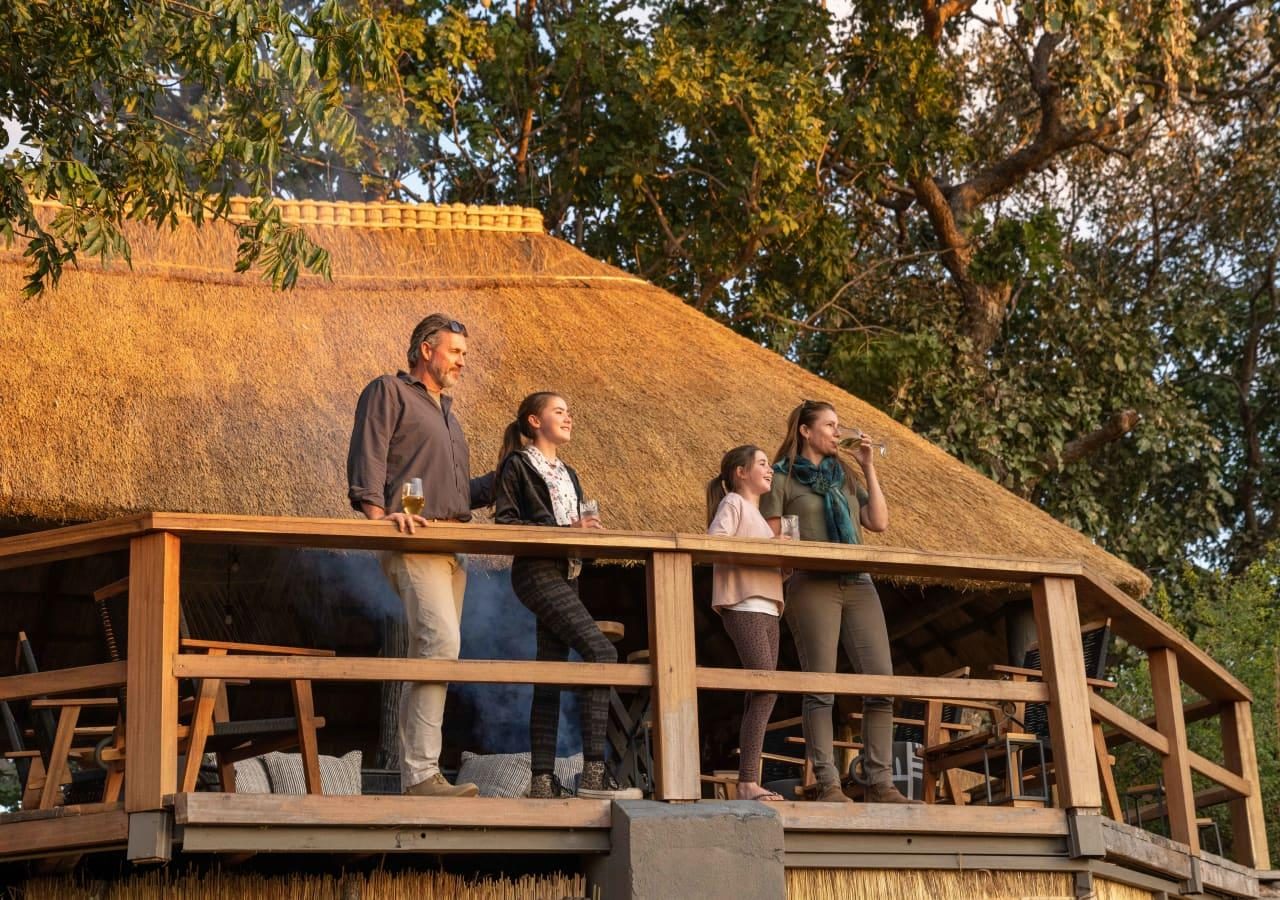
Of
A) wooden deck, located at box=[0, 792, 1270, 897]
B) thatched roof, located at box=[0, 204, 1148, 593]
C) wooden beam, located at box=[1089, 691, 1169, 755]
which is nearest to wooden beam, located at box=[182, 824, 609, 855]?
wooden deck, located at box=[0, 792, 1270, 897]

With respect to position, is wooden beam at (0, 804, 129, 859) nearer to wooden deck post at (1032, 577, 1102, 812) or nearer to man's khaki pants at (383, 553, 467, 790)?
man's khaki pants at (383, 553, 467, 790)

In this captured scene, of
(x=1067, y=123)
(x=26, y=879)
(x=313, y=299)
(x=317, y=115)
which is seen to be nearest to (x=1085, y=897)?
(x=26, y=879)

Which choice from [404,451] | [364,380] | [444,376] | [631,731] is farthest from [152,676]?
[364,380]

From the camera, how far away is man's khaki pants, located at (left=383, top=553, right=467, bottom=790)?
5648 mm

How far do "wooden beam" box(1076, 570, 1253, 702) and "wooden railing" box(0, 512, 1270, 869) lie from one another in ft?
0.09

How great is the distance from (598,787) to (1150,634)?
2433 millimetres

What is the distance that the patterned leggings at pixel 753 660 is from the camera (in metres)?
5.95

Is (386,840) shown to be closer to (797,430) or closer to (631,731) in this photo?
(631,731)

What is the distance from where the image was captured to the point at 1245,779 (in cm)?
768

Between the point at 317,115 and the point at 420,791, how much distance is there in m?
2.77

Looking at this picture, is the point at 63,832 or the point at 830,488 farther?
the point at 830,488

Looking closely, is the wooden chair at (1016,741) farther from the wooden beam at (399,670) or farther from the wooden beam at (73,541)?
the wooden beam at (73,541)

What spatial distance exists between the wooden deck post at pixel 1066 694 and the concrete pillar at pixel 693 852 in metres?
1.16

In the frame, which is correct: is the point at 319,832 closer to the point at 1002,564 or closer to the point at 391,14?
the point at 1002,564
